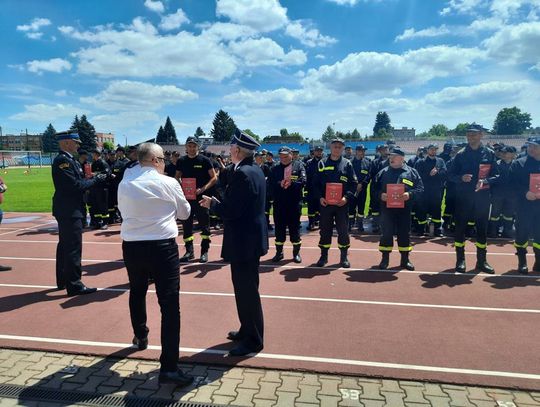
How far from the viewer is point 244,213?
3.92m

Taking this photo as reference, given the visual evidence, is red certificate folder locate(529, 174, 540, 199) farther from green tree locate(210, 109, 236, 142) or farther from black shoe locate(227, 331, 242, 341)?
green tree locate(210, 109, 236, 142)

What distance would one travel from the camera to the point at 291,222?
7.87m

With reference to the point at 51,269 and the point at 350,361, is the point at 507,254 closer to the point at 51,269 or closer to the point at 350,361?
the point at 350,361

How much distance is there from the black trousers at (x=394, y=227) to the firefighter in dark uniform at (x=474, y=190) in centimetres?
88

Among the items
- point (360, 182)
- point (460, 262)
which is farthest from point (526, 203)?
point (360, 182)

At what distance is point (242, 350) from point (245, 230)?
4.13 ft

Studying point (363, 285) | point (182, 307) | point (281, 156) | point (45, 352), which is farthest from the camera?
point (281, 156)

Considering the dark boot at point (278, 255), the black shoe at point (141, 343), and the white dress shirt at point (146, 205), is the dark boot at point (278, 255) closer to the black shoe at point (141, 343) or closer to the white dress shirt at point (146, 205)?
the black shoe at point (141, 343)

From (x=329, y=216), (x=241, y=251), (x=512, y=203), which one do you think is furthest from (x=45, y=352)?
(x=512, y=203)

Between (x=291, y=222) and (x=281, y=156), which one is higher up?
(x=281, y=156)

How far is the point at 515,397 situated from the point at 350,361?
142cm

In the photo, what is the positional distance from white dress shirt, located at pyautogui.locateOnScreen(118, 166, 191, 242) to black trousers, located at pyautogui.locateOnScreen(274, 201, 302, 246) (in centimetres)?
438

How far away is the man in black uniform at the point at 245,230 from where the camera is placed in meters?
3.86

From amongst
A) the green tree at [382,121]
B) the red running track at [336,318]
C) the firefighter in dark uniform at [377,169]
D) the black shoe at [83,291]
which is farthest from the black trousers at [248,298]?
the green tree at [382,121]
